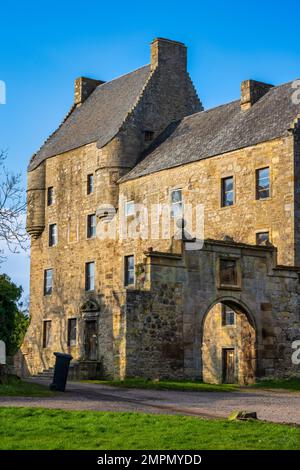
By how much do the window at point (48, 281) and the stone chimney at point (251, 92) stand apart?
1539cm

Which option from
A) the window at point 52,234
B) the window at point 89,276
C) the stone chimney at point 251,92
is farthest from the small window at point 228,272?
the window at point 52,234

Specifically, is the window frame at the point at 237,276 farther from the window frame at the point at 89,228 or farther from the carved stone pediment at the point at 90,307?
the window frame at the point at 89,228

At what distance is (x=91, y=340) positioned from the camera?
44.9 m

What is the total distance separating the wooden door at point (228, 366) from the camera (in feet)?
132

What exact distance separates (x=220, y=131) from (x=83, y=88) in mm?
16918

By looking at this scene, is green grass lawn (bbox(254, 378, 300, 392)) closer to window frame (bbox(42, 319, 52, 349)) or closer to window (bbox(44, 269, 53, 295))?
window frame (bbox(42, 319, 52, 349))

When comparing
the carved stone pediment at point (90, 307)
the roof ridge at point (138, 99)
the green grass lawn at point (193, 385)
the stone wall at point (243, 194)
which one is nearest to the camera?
the green grass lawn at point (193, 385)

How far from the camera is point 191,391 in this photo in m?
28.5

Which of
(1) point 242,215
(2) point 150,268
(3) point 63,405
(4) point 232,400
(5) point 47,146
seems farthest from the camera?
(5) point 47,146

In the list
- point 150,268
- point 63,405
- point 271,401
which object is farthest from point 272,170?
point 63,405

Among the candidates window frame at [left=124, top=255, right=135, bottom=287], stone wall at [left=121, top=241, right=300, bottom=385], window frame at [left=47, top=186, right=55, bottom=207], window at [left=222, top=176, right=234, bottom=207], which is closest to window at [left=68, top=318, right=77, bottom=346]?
window frame at [left=124, top=255, right=135, bottom=287]

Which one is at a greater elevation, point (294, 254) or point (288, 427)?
point (294, 254)
